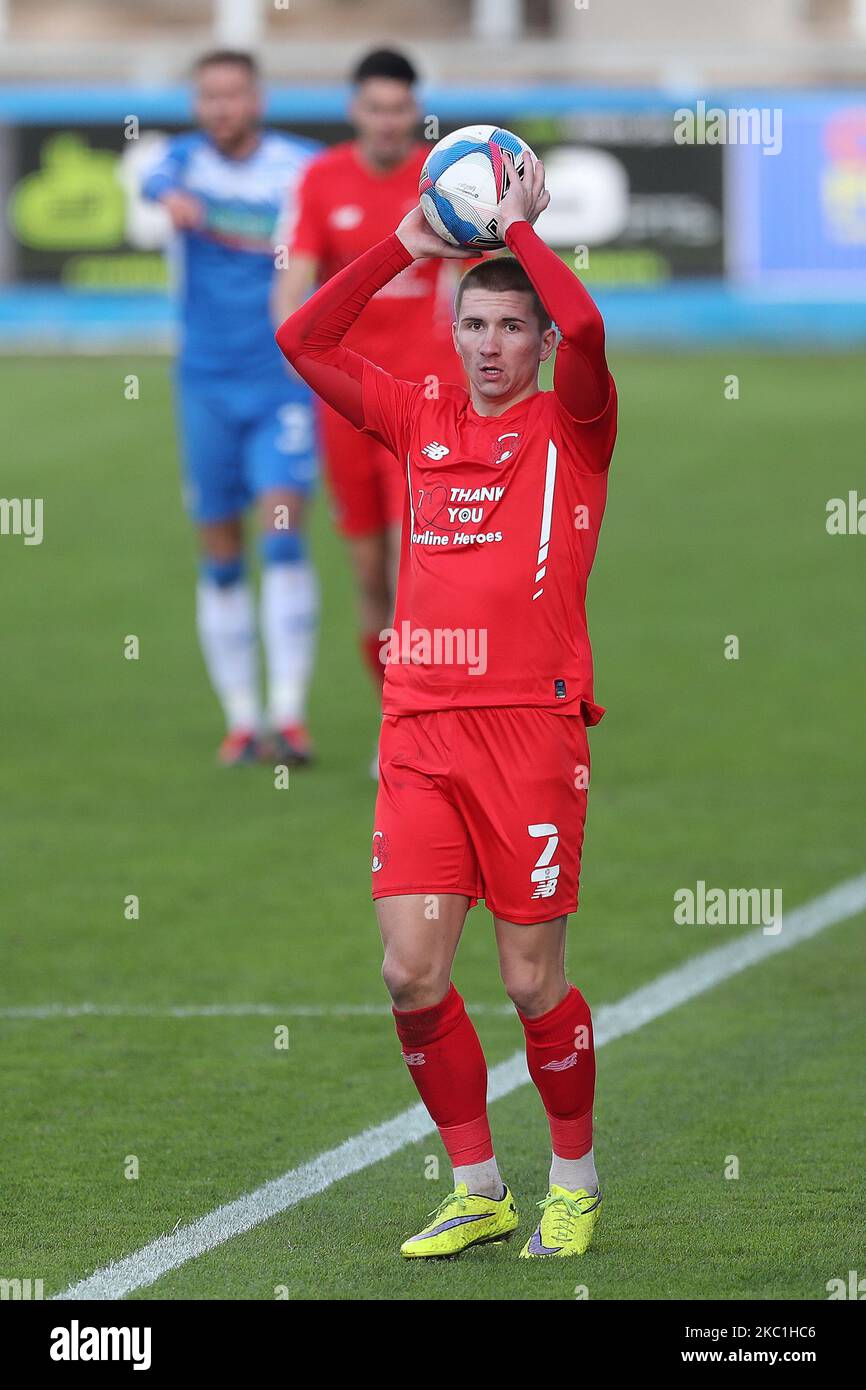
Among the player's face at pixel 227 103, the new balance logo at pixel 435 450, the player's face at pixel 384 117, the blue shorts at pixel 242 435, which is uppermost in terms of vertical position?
the player's face at pixel 227 103

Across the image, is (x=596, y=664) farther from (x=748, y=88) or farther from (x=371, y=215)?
(x=748, y=88)

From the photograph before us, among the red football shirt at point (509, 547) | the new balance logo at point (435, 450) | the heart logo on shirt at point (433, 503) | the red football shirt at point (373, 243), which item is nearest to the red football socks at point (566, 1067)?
the red football shirt at point (509, 547)

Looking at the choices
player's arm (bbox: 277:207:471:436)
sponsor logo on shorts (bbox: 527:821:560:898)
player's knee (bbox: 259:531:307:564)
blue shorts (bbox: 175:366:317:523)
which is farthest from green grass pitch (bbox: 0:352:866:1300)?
player's arm (bbox: 277:207:471:436)

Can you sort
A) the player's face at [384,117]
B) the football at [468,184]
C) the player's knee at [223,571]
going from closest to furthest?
the football at [468,184] → the player's face at [384,117] → the player's knee at [223,571]

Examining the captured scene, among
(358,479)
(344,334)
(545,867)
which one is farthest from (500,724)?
(358,479)

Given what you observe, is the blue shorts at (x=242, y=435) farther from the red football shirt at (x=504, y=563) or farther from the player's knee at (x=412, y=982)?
the player's knee at (x=412, y=982)

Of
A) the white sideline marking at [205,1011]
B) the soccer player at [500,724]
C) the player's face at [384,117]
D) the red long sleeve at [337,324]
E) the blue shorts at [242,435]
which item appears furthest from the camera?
the blue shorts at [242,435]

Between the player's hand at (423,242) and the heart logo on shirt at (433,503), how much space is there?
0.48 meters

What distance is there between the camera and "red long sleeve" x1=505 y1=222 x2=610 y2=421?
457 centimetres

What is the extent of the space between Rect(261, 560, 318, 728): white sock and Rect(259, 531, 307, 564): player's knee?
0.03 meters

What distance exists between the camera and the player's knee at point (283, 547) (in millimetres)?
10125

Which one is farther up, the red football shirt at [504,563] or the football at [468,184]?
the football at [468,184]

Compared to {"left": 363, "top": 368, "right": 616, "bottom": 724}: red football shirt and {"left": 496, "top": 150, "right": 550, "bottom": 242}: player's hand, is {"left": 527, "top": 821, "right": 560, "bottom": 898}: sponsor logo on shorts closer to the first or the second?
{"left": 363, "top": 368, "right": 616, "bottom": 724}: red football shirt
